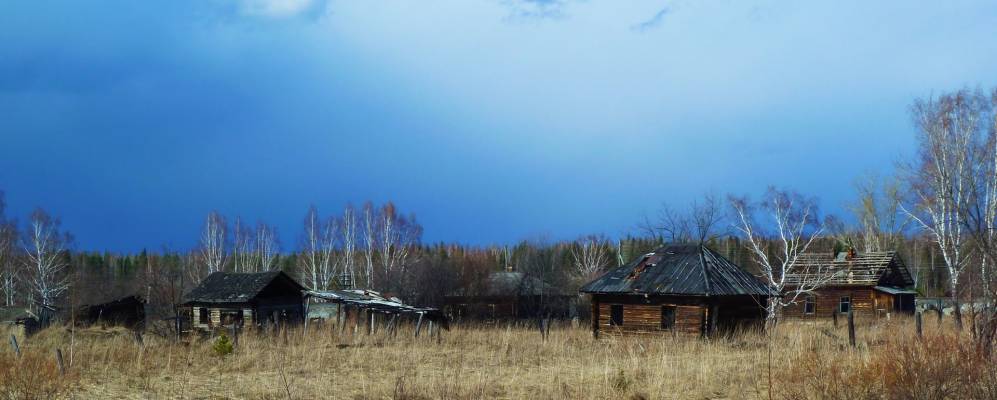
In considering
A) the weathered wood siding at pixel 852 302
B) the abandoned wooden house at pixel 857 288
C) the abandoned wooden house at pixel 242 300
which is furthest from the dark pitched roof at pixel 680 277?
the abandoned wooden house at pixel 242 300

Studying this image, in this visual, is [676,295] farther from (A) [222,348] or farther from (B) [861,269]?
(B) [861,269]

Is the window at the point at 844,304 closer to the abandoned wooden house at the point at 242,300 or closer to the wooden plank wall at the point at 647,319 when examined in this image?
the wooden plank wall at the point at 647,319

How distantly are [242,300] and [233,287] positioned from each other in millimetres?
1890

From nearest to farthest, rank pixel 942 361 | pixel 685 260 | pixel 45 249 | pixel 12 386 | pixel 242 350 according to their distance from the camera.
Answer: pixel 942 361
pixel 12 386
pixel 242 350
pixel 685 260
pixel 45 249

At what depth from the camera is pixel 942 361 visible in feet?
33.5

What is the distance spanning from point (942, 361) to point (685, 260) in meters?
18.7

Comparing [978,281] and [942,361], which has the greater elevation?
[978,281]

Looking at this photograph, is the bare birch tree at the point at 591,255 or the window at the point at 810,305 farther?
the bare birch tree at the point at 591,255

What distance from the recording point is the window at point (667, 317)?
1102 inches

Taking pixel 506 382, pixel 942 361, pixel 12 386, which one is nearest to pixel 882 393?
pixel 942 361

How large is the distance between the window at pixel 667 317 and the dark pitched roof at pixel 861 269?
17753 mm

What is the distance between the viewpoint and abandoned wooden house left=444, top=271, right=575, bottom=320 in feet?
161

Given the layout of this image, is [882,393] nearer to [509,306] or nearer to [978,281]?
[978,281]

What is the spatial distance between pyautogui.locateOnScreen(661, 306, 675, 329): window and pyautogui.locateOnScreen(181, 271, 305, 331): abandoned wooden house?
1924 cm
